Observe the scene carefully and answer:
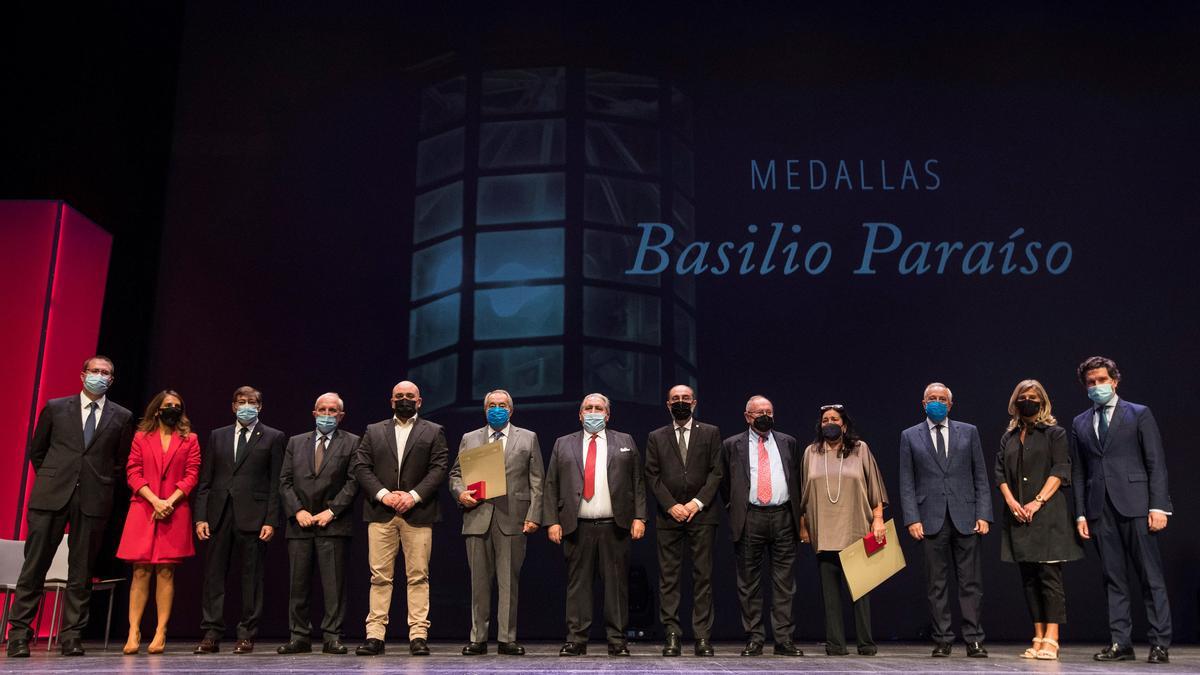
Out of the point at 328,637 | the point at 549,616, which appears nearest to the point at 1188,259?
the point at 549,616

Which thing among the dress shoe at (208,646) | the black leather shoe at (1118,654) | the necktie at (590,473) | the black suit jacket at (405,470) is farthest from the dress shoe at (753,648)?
the dress shoe at (208,646)

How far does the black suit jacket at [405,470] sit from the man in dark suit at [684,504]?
115 cm

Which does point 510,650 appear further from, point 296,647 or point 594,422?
point 594,422

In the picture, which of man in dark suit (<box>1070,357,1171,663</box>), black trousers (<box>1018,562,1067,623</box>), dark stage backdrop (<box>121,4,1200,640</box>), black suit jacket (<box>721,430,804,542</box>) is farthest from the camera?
dark stage backdrop (<box>121,4,1200,640</box>)

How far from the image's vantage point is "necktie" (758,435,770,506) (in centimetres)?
554

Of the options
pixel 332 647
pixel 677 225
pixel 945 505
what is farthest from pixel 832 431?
pixel 332 647

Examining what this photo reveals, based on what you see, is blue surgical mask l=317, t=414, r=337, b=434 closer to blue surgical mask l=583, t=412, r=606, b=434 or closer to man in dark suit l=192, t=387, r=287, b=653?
man in dark suit l=192, t=387, r=287, b=653

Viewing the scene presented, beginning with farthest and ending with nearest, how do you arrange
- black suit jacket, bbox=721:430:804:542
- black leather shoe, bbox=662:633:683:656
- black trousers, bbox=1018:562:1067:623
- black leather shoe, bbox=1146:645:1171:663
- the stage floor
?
black suit jacket, bbox=721:430:804:542 < black leather shoe, bbox=662:633:683:656 < black trousers, bbox=1018:562:1067:623 < black leather shoe, bbox=1146:645:1171:663 < the stage floor

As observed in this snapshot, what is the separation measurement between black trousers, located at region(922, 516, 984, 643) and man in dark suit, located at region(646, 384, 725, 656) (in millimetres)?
1167

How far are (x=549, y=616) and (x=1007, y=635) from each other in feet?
9.67

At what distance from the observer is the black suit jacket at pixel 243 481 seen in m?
5.57

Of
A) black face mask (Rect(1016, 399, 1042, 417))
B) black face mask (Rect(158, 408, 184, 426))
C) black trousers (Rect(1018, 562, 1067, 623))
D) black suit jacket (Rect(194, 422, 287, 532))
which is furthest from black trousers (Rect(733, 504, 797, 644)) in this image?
black face mask (Rect(158, 408, 184, 426))

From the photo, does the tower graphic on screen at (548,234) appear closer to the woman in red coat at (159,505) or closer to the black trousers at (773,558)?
the black trousers at (773,558)

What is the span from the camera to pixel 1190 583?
679 centimetres
